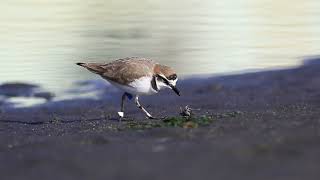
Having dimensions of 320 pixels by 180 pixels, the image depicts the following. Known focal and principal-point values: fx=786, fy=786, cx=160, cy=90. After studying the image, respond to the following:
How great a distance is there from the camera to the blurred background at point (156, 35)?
15.1 metres

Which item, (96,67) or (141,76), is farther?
(96,67)

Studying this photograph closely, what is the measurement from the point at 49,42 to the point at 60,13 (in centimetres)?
517

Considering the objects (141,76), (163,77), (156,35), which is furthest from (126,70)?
(156,35)

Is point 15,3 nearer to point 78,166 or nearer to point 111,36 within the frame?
point 111,36

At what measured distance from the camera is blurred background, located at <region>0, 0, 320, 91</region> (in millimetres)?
15125

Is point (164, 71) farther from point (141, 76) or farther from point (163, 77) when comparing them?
point (141, 76)

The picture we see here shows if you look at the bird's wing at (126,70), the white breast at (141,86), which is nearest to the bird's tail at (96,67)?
the bird's wing at (126,70)

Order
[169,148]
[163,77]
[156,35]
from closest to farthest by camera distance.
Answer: [169,148] < [163,77] < [156,35]

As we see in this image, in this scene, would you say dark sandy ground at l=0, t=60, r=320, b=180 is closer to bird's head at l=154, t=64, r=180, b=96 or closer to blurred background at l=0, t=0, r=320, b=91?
bird's head at l=154, t=64, r=180, b=96

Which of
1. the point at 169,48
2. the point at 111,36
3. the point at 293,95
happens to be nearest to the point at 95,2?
the point at 111,36

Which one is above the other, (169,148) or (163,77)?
(163,77)

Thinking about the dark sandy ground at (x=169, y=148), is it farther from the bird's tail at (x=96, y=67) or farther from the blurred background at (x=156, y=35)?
the blurred background at (x=156, y=35)

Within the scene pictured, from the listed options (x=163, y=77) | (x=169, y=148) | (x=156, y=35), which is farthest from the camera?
(x=156, y=35)

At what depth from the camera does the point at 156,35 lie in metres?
Answer: 18.2
